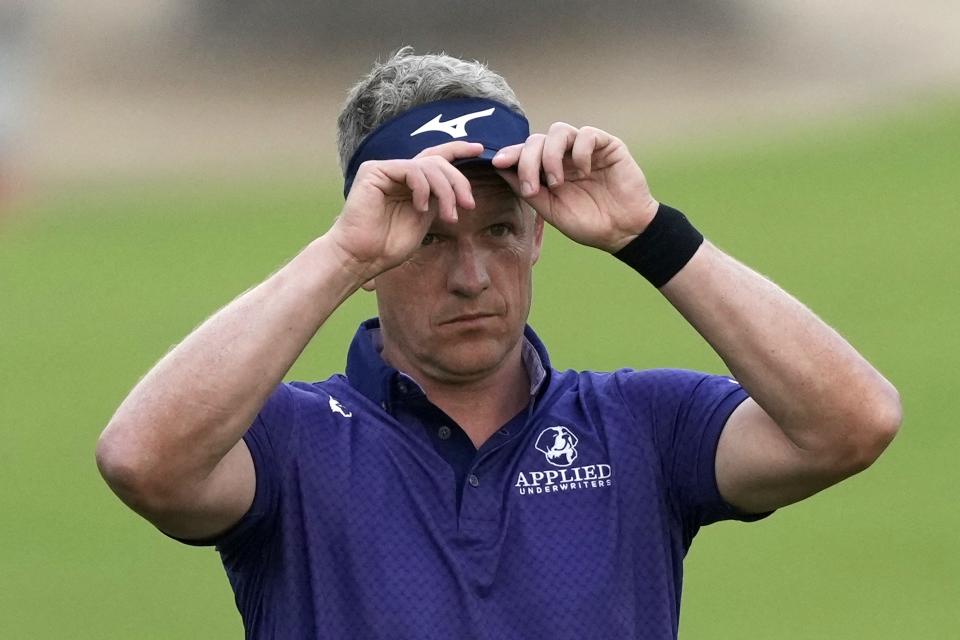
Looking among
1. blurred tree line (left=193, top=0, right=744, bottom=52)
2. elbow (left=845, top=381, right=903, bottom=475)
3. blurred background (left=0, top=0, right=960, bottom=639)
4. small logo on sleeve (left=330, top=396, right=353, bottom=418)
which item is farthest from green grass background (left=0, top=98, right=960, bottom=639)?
elbow (left=845, top=381, right=903, bottom=475)

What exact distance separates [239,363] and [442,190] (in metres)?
0.47

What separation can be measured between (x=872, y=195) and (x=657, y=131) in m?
4.16

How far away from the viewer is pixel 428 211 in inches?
138

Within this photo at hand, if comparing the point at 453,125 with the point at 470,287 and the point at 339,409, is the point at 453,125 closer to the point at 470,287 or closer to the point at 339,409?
the point at 470,287

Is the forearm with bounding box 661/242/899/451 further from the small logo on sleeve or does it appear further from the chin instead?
the small logo on sleeve

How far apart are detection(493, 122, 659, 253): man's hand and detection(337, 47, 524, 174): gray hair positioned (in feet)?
0.81

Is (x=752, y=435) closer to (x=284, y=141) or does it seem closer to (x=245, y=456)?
(x=245, y=456)

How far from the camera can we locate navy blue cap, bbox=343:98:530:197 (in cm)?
363

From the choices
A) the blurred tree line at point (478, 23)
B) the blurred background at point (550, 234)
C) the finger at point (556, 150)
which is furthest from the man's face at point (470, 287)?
the blurred tree line at point (478, 23)

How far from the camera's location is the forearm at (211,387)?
10.9ft

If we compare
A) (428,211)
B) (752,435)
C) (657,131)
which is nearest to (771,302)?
(752,435)

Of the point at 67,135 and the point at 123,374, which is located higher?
the point at 67,135

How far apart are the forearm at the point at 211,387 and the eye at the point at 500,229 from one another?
416mm

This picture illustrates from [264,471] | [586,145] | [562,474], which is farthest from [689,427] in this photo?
[264,471]
